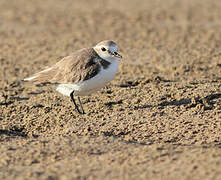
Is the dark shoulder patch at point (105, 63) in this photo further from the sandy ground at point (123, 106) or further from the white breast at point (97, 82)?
the sandy ground at point (123, 106)

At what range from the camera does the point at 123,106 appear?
6773 millimetres

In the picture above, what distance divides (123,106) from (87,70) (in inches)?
36.1

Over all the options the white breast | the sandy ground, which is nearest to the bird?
the white breast

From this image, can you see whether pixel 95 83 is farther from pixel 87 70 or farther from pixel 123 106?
pixel 123 106

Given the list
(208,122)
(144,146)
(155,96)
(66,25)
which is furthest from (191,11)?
(144,146)

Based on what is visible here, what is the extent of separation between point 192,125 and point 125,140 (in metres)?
1.00

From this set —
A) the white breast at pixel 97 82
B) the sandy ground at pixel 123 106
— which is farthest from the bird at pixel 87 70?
the sandy ground at pixel 123 106

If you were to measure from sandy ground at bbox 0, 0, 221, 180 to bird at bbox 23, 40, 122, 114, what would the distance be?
0.45 m

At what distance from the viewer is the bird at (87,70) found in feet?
20.4

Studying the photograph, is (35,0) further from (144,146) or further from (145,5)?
(144,146)

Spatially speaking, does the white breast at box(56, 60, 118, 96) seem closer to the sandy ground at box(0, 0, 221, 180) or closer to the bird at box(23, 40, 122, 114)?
the bird at box(23, 40, 122, 114)

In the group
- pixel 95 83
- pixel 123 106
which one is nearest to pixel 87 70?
pixel 95 83

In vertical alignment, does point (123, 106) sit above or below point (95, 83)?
below

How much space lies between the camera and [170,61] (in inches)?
372
